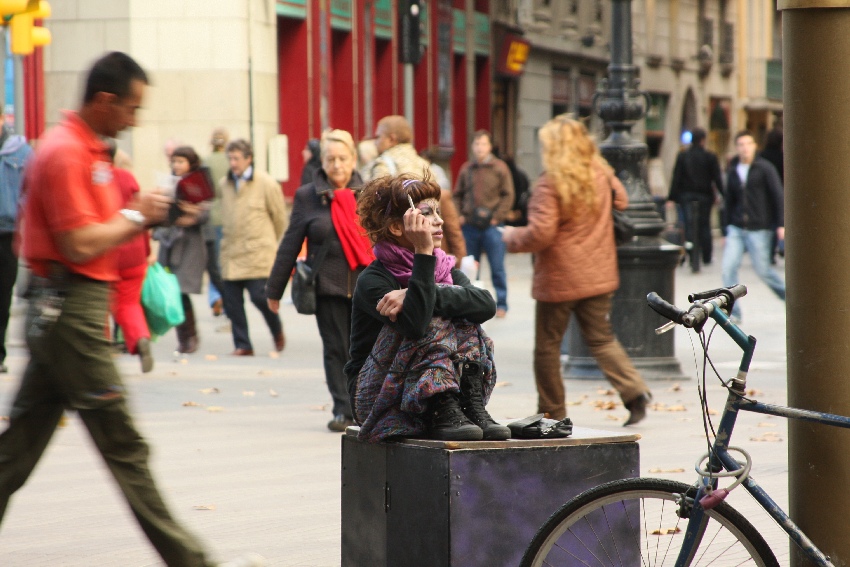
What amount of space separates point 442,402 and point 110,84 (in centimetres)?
146

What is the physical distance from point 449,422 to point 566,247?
428 cm

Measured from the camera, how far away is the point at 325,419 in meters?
9.59

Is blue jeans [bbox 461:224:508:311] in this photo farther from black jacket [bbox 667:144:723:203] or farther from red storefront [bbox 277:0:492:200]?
black jacket [bbox 667:144:723:203]

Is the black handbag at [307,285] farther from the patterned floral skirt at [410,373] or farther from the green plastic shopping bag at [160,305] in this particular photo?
the patterned floral skirt at [410,373]

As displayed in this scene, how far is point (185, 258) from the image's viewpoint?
537 inches

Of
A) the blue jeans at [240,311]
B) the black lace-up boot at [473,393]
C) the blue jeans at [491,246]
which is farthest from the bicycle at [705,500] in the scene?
the blue jeans at [491,246]

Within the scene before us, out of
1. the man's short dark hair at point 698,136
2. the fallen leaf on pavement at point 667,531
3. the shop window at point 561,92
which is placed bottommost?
the fallen leaf on pavement at point 667,531

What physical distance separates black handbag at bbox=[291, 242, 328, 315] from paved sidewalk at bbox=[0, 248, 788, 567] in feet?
2.47

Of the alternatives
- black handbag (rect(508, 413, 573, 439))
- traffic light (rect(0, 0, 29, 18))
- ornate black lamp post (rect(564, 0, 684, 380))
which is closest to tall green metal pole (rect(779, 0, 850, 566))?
black handbag (rect(508, 413, 573, 439))

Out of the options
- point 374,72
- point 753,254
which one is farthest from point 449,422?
point 374,72

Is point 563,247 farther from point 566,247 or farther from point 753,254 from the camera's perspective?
point 753,254

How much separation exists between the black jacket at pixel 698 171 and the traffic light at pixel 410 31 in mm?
5992

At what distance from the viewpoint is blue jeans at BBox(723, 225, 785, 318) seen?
48.9 feet

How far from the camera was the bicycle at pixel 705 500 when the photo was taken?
13.2 ft
